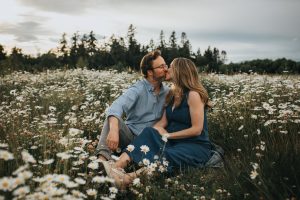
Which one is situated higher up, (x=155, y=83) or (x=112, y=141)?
(x=155, y=83)

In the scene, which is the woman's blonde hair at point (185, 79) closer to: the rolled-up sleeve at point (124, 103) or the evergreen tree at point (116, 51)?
the rolled-up sleeve at point (124, 103)

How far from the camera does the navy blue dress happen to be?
4227 mm

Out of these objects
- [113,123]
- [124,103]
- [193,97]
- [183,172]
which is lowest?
[183,172]

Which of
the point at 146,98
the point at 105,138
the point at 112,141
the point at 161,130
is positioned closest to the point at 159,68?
the point at 146,98

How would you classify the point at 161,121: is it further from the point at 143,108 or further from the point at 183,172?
the point at 183,172

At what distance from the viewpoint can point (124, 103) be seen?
4.85 m

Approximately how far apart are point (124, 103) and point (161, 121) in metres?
0.56

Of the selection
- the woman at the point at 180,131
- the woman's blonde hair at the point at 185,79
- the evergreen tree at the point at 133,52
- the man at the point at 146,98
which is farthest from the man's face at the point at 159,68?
the evergreen tree at the point at 133,52

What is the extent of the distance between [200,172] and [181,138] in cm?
58

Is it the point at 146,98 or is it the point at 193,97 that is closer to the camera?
the point at 193,97

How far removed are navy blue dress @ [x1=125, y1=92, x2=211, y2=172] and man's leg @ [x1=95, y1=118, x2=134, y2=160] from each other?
37 centimetres

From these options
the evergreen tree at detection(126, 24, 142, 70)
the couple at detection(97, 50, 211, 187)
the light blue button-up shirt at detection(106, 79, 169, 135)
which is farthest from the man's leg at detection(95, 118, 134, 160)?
the evergreen tree at detection(126, 24, 142, 70)

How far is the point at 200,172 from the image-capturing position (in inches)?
161

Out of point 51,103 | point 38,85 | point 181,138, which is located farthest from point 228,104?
point 38,85
